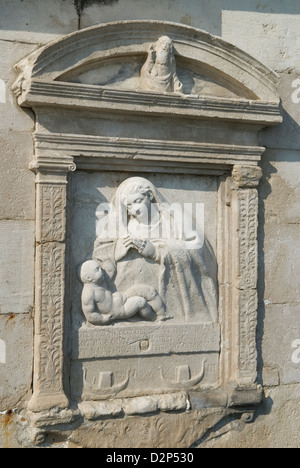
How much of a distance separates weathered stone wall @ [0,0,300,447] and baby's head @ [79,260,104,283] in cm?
37

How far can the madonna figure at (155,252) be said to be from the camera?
14.7 feet

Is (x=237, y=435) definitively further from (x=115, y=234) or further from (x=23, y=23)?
(x=23, y=23)

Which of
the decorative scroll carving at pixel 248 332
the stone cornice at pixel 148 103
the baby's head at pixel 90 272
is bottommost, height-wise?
the decorative scroll carving at pixel 248 332

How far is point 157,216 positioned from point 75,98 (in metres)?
1.09

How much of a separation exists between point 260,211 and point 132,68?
153 cm

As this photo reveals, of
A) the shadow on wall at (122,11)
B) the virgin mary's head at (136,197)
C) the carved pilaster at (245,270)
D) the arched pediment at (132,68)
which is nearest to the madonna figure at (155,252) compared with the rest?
the virgin mary's head at (136,197)

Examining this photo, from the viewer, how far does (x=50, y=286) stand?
4246 millimetres

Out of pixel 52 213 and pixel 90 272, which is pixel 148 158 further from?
pixel 90 272

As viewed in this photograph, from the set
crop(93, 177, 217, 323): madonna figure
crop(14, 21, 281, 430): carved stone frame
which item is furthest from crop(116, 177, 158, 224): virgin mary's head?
crop(14, 21, 281, 430): carved stone frame

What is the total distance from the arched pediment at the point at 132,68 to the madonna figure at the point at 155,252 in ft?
2.48

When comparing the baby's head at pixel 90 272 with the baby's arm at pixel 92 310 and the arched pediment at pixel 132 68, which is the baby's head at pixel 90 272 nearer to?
the baby's arm at pixel 92 310

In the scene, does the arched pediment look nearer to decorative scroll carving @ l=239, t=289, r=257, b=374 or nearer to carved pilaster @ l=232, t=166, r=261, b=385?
carved pilaster @ l=232, t=166, r=261, b=385

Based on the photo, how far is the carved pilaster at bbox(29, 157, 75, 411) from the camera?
4.23 metres

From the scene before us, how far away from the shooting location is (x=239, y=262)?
475 centimetres
